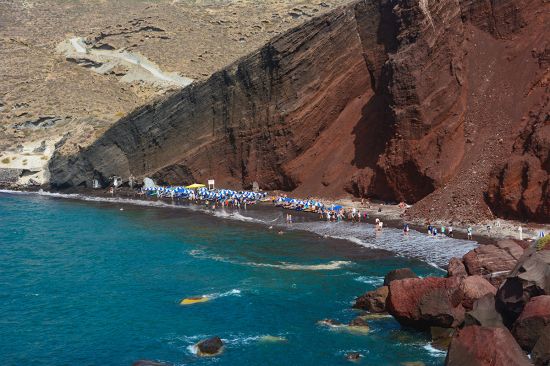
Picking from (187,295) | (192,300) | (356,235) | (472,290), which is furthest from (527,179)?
(192,300)

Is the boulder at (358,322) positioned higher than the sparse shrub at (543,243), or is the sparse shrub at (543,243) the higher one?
the sparse shrub at (543,243)

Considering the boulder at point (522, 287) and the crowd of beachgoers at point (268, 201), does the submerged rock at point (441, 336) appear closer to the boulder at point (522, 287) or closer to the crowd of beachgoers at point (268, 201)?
the boulder at point (522, 287)

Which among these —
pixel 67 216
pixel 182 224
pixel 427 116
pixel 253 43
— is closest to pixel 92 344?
pixel 182 224

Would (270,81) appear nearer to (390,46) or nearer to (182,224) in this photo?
(390,46)

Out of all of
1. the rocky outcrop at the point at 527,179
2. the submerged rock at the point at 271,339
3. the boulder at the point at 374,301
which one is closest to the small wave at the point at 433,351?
the boulder at the point at 374,301

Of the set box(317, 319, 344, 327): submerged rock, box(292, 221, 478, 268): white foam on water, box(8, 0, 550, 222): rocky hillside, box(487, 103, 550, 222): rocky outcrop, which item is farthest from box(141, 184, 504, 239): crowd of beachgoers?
box(317, 319, 344, 327): submerged rock

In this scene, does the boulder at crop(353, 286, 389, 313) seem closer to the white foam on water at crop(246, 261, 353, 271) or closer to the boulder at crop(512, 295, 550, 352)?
the white foam on water at crop(246, 261, 353, 271)
